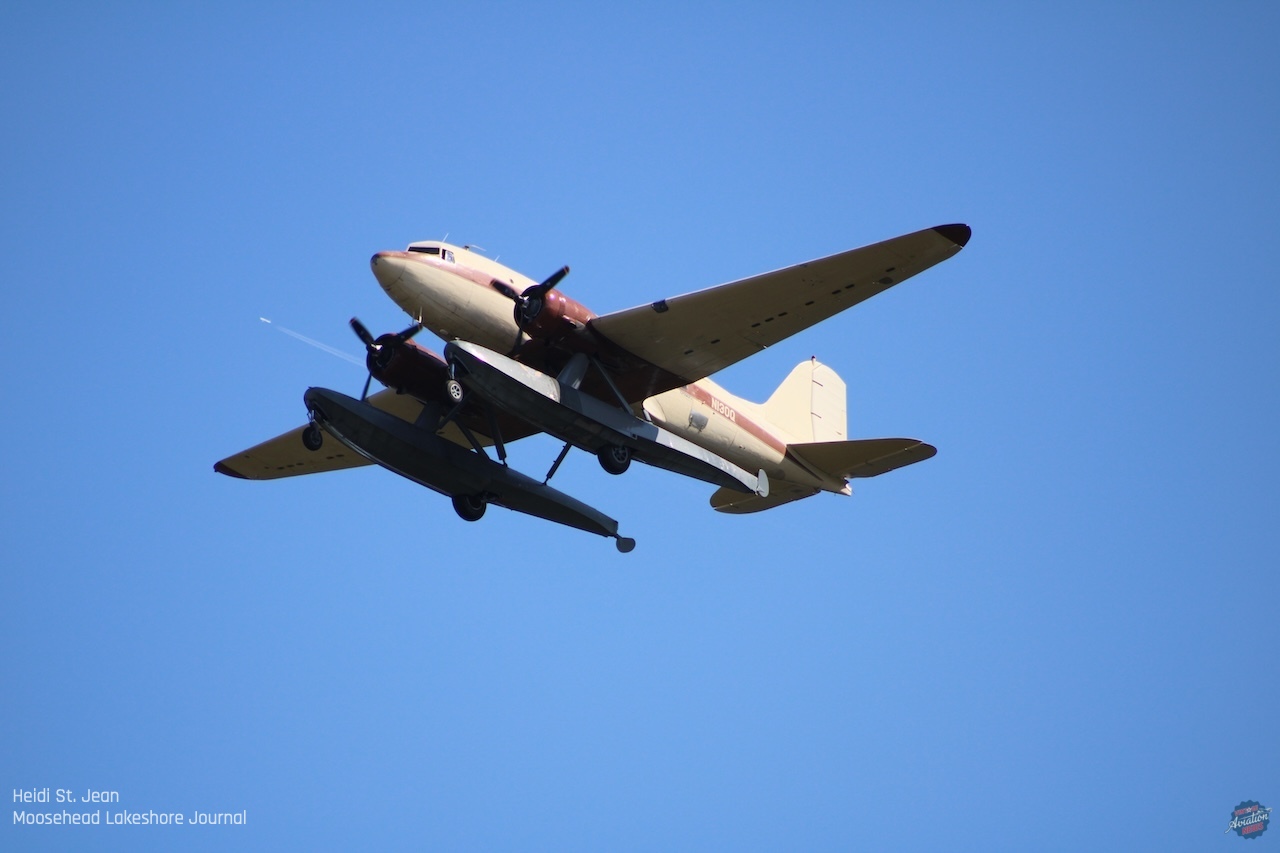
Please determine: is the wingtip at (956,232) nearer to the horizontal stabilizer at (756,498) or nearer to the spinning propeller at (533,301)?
the spinning propeller at (533,301)

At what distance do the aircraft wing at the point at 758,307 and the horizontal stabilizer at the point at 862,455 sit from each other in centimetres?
397

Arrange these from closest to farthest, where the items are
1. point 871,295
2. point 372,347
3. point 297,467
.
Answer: point 871,295 < point 372,347 < point 297,467

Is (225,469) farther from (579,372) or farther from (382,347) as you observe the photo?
(579,372)

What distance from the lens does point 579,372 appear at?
24953 millimetres

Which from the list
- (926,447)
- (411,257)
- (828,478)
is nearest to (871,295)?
(926,447)

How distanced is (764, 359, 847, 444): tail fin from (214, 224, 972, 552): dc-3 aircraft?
2706mm

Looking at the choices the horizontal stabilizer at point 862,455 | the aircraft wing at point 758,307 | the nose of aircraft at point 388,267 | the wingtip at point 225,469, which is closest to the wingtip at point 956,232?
the aircraft wing at point 758,307

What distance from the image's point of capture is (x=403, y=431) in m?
25.5

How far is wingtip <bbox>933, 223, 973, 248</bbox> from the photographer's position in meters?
22.5

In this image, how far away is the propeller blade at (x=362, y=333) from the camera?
26484 mm

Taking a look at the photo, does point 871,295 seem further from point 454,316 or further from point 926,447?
point 454,316

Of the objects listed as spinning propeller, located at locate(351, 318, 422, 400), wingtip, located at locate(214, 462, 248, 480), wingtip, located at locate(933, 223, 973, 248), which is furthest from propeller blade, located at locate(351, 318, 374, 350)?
wingtip, located at locate(933, 223, 973, 248)

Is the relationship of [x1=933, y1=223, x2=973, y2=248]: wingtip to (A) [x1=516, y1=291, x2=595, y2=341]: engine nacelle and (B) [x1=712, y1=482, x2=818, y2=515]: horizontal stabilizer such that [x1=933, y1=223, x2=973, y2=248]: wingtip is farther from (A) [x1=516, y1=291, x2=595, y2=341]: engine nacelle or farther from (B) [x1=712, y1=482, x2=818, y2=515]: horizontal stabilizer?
(B) [x1=712, y1=482, x2=818, y2=515]: horizontal stabilizer

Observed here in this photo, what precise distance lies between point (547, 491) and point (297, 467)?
30.2 feet
